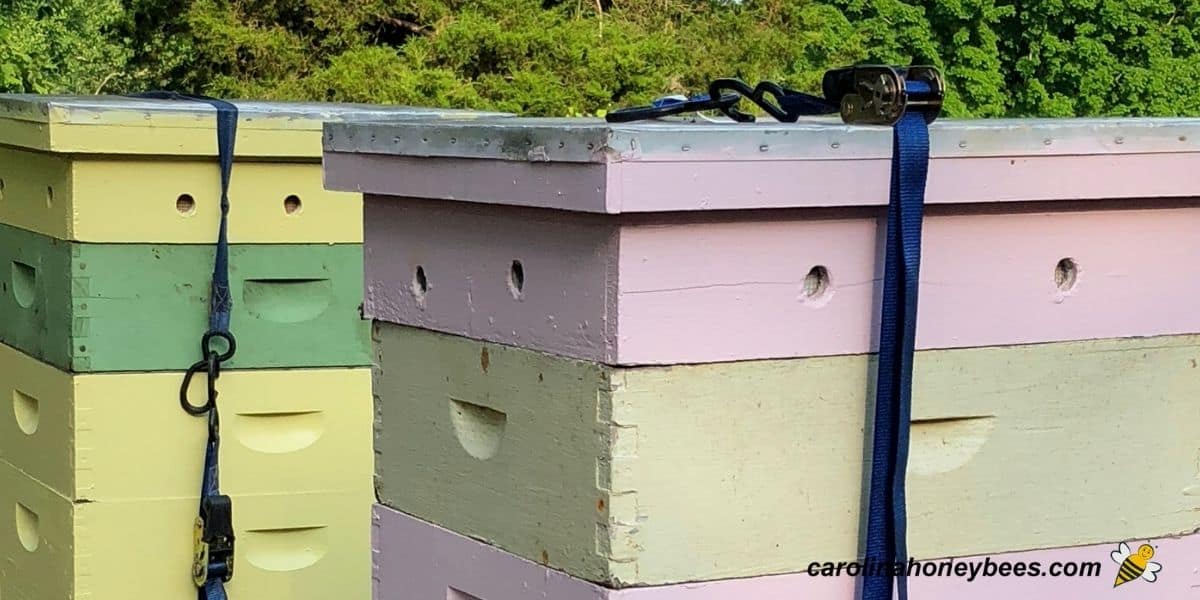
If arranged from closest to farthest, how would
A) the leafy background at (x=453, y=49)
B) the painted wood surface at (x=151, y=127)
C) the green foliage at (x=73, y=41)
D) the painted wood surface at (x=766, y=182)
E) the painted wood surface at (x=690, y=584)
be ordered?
1. the painted wood surface at (x=766, y=182)
2. the painted wood surface at (x=690, y=584)
3. the painted wood surface at (x=151, y=127)
4. the leafy background at (x=453, y=49)
5. the green foliage at (x=73, y=41)

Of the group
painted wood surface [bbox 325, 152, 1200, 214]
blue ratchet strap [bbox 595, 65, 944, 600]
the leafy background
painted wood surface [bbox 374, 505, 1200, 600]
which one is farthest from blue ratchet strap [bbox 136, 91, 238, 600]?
the leafy background

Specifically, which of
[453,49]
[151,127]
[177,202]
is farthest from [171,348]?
[453,49]

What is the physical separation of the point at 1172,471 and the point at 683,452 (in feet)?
1.80

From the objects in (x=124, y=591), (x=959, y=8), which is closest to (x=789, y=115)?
(x=124, y=591)

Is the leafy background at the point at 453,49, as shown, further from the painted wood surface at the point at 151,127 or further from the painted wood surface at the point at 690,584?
the painted wood surface at the point at 690,584

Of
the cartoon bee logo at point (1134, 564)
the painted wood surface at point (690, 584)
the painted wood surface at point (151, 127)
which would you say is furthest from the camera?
the painted wood surface at point (151, 127)

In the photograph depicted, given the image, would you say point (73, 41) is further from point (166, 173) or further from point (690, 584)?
point (690, 584)

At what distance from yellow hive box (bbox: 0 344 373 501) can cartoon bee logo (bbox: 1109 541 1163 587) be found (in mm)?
1300

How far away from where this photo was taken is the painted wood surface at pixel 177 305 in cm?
225

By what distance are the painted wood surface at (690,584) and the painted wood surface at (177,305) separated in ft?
2.53

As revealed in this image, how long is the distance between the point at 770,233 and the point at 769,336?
9 centimetres

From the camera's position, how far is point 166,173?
2.29 m

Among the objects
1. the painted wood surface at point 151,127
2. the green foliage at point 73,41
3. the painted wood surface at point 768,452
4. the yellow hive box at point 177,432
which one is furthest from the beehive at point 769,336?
the green foliage at point 73,41

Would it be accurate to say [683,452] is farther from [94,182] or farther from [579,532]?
[94,182]
